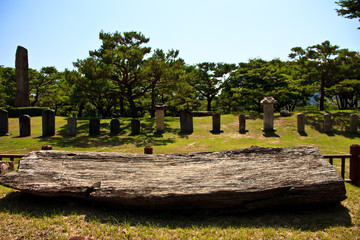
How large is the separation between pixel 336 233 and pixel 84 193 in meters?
3.97

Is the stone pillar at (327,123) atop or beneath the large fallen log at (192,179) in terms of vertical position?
atop

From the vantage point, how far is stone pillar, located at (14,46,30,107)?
19.8 metres

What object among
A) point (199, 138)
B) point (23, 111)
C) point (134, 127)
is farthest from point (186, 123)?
point (23, 111)

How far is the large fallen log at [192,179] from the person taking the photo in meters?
3.77

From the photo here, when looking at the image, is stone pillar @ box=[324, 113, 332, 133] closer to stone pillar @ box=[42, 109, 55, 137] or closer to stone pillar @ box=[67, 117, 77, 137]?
stone pillar @ box=[67, 117, 77, 137]

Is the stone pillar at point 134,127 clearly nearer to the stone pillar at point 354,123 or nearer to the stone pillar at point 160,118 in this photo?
the stone pillar at point 160,118

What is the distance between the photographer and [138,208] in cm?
390

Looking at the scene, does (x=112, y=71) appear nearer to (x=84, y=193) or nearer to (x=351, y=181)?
(x=84, y=193)

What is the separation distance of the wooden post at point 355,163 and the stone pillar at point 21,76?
2360 cm

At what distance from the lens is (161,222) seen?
365 centimetres

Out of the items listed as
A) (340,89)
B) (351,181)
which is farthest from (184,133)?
(340,89)

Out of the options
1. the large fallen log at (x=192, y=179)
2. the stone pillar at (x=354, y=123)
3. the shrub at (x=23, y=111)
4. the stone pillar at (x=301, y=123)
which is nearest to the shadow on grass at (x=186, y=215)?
the large fallen log at (x=192, y=179)

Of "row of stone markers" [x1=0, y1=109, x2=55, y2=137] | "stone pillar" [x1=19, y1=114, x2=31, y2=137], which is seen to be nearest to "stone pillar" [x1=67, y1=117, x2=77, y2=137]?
"row of stone markers" [x1=0, y1=109, x2=55, y2=137]

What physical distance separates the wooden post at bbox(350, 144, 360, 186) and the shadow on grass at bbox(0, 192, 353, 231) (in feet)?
4.55
